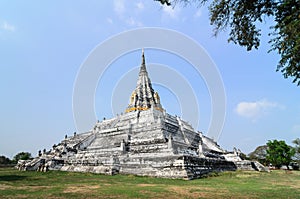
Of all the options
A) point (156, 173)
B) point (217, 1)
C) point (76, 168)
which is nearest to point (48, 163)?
point (76, 168)

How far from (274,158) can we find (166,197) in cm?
3889

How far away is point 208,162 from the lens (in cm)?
2128

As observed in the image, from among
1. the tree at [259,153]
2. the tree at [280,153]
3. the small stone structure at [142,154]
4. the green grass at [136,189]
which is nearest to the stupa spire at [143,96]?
the small stone structure at [142,154]

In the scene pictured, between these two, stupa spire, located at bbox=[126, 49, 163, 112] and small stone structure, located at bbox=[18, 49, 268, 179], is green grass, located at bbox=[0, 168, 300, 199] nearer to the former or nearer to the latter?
small stone structure, located at bbox=[18, 49, 268, 179]

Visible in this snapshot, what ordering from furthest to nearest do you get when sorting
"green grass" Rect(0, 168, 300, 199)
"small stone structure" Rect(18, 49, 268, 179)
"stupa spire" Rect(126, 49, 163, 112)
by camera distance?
"stupa spire" Rect(126, 49, 163, 112), "small stone structure" Rect(18, 49, 268, 179), "green grass" Rect(0, 168, 300, 199)

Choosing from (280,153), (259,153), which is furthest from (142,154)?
(259,153)

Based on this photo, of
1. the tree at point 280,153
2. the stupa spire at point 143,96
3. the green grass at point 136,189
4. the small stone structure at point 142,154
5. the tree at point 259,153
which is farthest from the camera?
the tree at point 259,153

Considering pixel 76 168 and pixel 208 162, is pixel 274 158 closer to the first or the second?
pixel 208 162

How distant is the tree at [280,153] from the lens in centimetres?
3781

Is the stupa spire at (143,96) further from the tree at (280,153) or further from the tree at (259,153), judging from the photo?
the tree at (259,153)

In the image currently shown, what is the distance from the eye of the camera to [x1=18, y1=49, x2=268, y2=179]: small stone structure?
18.3 meters

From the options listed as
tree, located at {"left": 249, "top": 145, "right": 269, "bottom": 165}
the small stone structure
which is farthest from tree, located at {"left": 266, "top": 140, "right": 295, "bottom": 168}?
tree, located at {"left": 249, "top": 145, "right": 269, "bottom": 165}

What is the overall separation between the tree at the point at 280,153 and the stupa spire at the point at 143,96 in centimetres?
2288

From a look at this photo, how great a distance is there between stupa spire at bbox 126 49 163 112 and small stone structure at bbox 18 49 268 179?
21.7 ft
